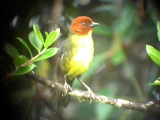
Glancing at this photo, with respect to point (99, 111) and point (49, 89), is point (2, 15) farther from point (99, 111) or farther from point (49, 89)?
point (99, 111)

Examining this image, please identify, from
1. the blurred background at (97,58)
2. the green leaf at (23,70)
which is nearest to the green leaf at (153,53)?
the blurred background at (97,58)

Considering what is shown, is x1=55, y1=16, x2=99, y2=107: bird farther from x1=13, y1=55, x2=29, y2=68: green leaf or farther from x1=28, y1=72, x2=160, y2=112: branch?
x1=13, y1=55, x2=29, y2=68: green leaf

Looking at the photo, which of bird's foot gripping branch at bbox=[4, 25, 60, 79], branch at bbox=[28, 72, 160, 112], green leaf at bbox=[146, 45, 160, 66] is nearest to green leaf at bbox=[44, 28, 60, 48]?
bird's foot gripping branch at bbox=[4, 25, 60, 79]

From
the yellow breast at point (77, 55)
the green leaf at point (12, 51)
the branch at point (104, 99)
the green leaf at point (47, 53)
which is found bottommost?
the branch at point (104, 99)

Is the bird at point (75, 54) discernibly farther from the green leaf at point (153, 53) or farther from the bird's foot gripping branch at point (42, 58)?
the green leaf at point (153, 53)

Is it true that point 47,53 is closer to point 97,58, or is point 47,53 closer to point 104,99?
point 104,99

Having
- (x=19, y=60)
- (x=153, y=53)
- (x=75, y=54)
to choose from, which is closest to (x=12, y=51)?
(x=19, y=60)
